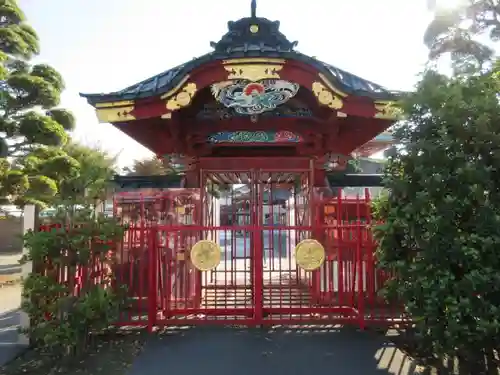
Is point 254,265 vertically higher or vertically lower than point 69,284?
higher

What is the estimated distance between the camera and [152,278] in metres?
5.49

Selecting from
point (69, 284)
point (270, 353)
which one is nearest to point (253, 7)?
point (69, 284)

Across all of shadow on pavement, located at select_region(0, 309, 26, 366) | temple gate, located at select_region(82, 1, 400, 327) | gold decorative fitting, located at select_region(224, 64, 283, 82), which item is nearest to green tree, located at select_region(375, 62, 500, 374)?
temple gate, located at select_region(82, 1, 400, 327)

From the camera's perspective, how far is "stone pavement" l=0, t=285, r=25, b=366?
A: 496 centimetres

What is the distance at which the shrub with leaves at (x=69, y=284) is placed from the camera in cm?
454

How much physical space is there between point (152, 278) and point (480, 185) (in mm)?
3872

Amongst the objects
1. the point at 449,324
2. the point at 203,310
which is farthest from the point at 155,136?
the point at 449,324

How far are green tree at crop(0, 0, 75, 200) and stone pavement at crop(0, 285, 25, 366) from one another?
3.37 meters

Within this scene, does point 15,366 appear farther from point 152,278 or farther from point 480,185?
point 480,185

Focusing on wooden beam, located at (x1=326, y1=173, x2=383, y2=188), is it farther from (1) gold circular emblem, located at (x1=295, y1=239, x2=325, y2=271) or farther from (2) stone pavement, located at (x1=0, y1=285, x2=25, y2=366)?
(2) stone pavement, located at (x1=0, y1=285, x2=25, y2=366)

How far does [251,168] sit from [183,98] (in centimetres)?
200

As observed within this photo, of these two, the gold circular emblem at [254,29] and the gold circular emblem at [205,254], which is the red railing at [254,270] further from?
the gold circular emblem at [254,29]

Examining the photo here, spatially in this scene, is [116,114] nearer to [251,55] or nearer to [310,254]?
[251,55]

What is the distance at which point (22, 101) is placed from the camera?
12617 mm
